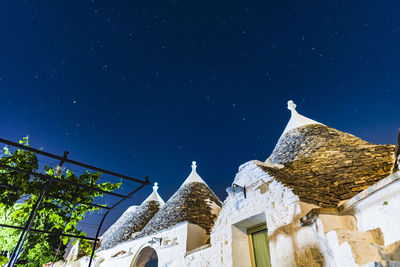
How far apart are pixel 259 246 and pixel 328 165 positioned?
2965mm

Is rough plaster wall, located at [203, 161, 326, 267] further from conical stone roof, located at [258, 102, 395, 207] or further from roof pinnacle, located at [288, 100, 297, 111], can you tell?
roof pinnacle, located at [288, 100, 297, 111]

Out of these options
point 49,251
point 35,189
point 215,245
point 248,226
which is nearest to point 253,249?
point 248,226

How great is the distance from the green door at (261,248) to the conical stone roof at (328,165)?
1634 mm

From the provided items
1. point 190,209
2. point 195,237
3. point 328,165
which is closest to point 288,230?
point 328,165

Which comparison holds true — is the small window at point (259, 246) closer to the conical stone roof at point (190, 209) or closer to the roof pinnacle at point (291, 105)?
the conical stone roof at point (190, 209)

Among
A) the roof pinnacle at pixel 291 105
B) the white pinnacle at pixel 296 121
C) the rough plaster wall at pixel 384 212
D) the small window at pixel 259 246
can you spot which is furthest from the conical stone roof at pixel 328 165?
the roof pinnacle at pixel 291 105

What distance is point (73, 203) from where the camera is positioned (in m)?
6.34

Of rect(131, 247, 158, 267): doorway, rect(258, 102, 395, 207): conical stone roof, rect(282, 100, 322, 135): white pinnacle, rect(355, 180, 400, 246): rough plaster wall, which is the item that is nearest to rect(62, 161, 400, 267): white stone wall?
rect(355, 180, 400, 246): rough plaster wall

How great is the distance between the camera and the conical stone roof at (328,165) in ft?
19.7

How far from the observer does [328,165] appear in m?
7.48

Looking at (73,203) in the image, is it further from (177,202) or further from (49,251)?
(49,251)

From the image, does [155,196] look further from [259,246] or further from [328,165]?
[328,165]

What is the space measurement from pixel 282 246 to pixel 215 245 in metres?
2.66

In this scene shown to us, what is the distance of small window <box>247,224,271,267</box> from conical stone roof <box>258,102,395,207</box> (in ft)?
5.10
